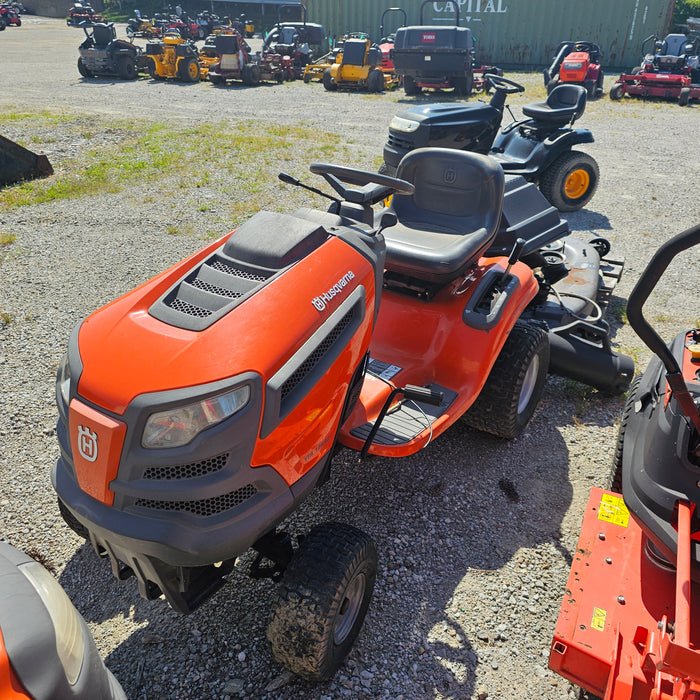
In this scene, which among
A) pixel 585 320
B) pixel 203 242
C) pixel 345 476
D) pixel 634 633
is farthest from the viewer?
pixel 203 242

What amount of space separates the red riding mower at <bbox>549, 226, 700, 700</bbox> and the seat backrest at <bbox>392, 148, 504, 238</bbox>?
3.95 ft

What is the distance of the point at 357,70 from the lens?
47.8ft

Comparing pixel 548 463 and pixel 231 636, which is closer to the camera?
pixel 231 636

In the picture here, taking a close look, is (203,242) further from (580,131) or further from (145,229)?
(580,131)

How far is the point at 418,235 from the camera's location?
10.2 feet

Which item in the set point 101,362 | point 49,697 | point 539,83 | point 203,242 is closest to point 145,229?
point 203,242

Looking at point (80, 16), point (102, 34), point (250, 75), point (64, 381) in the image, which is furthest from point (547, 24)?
point (80, 16)

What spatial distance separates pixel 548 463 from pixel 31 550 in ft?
7.87

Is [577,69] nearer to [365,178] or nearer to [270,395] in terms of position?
[365,178]

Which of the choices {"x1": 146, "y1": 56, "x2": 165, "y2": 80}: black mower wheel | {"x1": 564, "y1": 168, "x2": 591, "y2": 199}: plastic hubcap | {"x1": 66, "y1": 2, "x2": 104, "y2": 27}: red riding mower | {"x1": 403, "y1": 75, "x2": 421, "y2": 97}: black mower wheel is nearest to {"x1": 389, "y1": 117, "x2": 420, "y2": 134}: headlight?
{"x1": 564, "y1": 168, "x2": 591, "y2": 199}: plastic hubcap

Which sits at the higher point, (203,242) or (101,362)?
(101,362)

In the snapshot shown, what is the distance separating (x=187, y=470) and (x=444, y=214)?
217 cm

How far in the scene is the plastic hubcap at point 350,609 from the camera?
205 cm

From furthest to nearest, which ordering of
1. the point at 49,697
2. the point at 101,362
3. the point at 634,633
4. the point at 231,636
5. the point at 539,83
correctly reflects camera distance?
the point at 539,83 < the point at 231,636 < the point at 634,633 < the point at 101,362 < the point at 49,697
